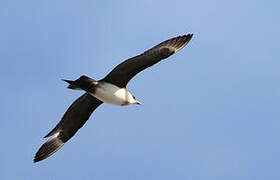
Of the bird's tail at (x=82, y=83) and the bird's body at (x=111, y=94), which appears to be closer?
the bird's tail at (x=82, y=83)

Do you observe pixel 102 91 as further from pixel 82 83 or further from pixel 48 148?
pixel 48 148

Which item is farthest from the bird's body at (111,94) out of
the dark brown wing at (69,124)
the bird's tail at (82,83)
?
the dark brown wing at (69,124)

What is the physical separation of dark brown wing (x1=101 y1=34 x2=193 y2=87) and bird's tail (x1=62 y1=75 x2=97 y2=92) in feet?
1.52

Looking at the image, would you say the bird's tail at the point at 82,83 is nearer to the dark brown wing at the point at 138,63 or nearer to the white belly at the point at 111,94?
the white belly at the point at 111,94

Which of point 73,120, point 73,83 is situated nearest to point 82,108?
point 73,120

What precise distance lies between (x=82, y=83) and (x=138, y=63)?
1255mm

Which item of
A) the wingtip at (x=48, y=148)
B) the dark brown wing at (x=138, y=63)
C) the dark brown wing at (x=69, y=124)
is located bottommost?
the wingtip at (x=48, y=148)

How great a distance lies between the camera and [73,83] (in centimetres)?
1322

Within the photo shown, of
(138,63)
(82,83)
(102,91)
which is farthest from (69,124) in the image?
(138,63)

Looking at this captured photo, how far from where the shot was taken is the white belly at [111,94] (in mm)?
13734

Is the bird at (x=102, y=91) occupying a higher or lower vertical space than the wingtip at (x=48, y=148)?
higher

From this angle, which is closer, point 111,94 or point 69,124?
point 111,94

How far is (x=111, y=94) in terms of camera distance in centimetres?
1383

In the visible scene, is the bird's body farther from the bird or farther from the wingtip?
the wingtip
